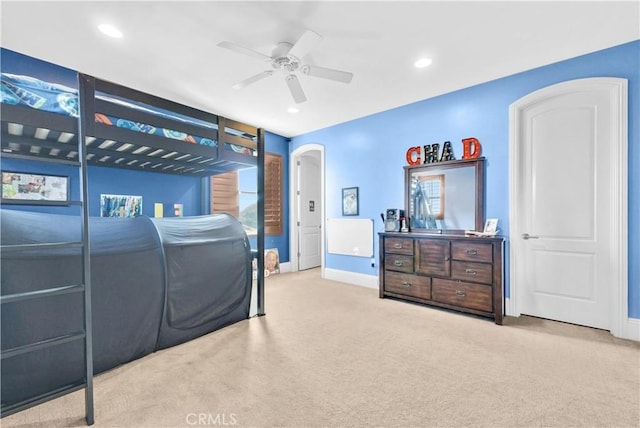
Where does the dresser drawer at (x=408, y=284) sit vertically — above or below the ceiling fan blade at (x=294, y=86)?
below

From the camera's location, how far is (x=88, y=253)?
167cm

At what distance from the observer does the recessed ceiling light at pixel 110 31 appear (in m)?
2.40

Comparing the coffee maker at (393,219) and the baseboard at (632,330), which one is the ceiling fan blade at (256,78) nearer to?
the coffee maker at (393,219)

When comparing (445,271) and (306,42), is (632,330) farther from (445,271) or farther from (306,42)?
(306,42)

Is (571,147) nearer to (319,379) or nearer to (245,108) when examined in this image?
(319,379)

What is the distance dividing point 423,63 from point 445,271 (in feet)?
7.73

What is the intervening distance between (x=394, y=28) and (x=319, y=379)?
113 inches

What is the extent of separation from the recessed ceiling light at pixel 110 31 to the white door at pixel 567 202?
4.07m

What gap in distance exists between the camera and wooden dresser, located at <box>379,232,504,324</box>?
314 cm

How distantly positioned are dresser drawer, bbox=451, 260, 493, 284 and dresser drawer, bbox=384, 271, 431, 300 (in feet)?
1.20

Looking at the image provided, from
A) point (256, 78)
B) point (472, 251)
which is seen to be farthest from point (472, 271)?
point (256, 78)

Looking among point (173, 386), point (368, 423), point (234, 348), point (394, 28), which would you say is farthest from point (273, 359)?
point (394, 28)

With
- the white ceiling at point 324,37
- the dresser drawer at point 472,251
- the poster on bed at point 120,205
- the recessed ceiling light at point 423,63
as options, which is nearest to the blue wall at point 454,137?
the white ceiling at point 324,37

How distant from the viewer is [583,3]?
7.14 ft
